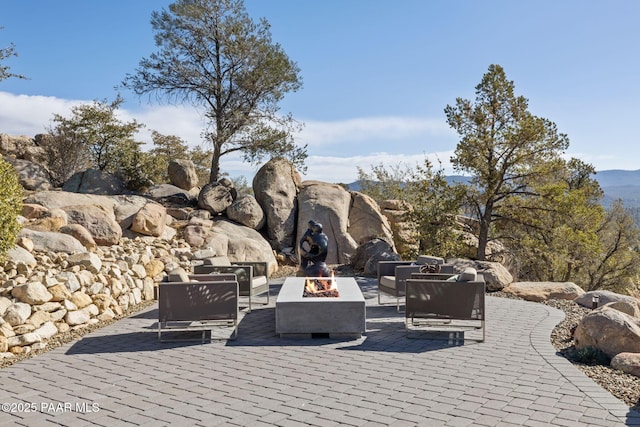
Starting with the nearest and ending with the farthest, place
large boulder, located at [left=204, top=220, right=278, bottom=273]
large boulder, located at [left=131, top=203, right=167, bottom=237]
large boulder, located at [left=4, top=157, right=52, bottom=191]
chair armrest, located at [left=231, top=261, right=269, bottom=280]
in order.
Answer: chair armrest, located at [left=231, top=261, right=269, bottom=280] < large boulder, located at [left=131, top=203, right=167, bottom=237] < large boulder, located at [left=204, top=220, right=278, bottom=273] < large boulder, located at [left=4, top=157, right=52, bottom=191]

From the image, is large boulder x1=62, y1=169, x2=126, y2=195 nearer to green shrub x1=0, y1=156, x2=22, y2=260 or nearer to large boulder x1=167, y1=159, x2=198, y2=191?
large boulder x1=167, y1=159, x2=198, y2=191

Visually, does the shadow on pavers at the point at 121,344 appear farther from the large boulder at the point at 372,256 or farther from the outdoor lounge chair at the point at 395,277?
the large boulder at the point at 372,256

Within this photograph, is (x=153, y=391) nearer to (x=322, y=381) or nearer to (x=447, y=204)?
(x=322, y=381)

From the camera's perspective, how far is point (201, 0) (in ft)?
54.2

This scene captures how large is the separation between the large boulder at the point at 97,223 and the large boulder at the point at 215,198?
16.5ft

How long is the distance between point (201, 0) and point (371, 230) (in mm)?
9596

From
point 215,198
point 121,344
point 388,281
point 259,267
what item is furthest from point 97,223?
point 388,281

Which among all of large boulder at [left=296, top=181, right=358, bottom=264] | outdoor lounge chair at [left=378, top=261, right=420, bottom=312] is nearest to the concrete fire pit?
outdoor lounge chair at [left=378, top=261, right=420, bottom=312]

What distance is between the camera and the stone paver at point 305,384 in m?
4.15

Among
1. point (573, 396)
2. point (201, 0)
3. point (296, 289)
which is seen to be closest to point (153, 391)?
point (296, 289)

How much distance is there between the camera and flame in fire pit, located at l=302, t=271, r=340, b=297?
7.33 meters

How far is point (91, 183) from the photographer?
15.2 meters

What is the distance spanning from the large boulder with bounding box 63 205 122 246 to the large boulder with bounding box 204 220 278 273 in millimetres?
2539

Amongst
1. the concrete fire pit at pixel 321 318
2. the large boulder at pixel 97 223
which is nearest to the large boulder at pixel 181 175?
the large boulder at pixel 97 223
